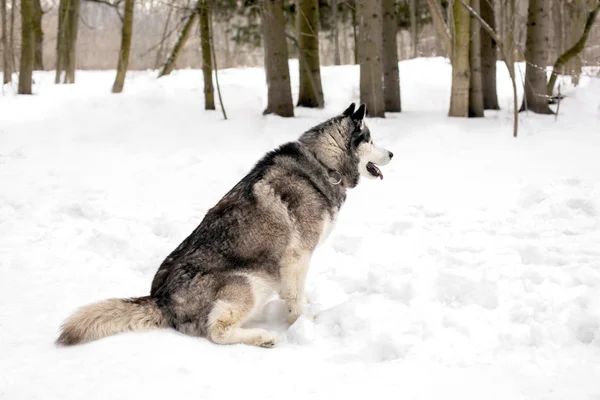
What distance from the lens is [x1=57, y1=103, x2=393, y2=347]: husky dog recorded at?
3.94m

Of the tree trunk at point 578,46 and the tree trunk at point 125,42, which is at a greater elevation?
the tree trunk at point 125,42

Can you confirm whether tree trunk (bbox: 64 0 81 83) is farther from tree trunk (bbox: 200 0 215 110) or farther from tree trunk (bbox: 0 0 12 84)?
tree trunk (bbox: 200 0 215 110)

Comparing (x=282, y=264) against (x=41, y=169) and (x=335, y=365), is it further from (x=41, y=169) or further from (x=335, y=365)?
(x=41, y=169)

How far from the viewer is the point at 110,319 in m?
3.77

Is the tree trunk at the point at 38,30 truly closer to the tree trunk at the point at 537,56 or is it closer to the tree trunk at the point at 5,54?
the tree trunk at the point at 5,54

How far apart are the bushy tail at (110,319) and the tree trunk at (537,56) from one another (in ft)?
34.2

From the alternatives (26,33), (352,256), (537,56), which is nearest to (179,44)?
(26,33)

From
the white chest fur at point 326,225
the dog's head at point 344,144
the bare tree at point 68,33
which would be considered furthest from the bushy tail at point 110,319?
the bare tree at point 68,33

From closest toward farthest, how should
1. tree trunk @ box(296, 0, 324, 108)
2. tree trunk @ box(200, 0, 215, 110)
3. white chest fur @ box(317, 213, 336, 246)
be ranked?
1. white chest fur @ box(317, 213, 336, 246)
2. tree trunk @ box(200, 0, 215, 110)
3. tree trunk @ box(296, 0, 324, 108)

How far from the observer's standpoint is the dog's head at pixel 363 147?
16.2ft

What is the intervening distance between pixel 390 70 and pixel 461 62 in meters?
2.50

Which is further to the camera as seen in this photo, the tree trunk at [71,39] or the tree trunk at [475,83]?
the tree trunk at [71,39]

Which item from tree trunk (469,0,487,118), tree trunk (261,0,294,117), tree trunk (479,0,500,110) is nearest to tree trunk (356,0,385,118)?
tree trunk (261,0,294,117)

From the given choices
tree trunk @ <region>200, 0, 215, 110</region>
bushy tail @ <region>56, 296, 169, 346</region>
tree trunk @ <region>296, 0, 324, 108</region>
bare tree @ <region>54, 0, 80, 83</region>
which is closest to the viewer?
bushy tail @ <region>56, 296, 169, 346</region>
